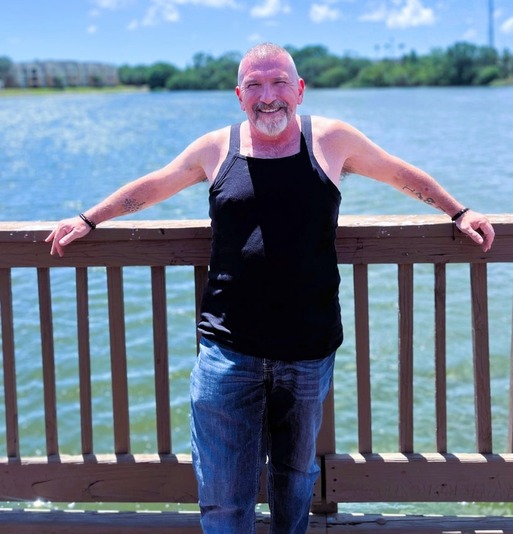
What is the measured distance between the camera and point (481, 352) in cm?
302

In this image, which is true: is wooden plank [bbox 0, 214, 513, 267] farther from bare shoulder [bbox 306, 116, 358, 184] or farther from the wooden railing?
bare shoulder [bbox 306, 116, 358, 184]

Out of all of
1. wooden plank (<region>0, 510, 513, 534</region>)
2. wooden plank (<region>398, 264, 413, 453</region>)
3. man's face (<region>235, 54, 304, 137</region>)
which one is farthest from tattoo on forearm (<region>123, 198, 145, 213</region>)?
wooden plank (<region>0, 510, 513, 534</region>)

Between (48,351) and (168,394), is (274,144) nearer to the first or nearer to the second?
(168,394)

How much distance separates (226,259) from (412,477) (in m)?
1.15

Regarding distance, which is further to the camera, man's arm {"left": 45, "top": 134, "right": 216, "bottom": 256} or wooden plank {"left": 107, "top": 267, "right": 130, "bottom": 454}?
wooden plank {"left": 107, "top": 267, "right": 130, "bottom": 454}

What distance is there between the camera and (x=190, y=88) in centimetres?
13925

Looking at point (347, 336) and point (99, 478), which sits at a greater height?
point (99, 478)

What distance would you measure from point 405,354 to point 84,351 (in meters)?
1.18

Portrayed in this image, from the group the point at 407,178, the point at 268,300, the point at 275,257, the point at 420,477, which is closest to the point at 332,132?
the point at 407,178

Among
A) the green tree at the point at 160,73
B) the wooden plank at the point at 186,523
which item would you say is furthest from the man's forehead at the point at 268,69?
the green tree at the point at 160,73

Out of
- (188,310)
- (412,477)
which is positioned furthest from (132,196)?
(188,310)

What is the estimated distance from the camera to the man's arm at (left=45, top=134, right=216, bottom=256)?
272 cm

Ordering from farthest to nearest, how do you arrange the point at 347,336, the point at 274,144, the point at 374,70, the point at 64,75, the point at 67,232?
the point at 64,75 → the point at 374,70 → the point at 347,336 → the point at 67,232 → the point at 274,144

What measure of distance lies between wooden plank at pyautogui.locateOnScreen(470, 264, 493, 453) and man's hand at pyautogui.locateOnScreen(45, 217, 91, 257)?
1.37 metres
